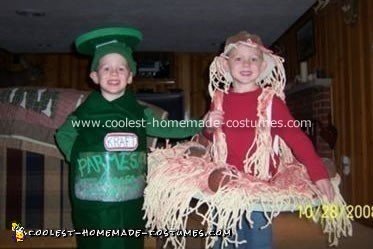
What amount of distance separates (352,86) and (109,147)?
2.13 m

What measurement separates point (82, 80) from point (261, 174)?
488 cm

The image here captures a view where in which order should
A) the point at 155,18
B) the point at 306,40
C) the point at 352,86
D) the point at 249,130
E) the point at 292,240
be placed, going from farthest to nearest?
the point at 155,18, the point at 306,40, the point at 352,86, the point at 292,240, the point at 249,130

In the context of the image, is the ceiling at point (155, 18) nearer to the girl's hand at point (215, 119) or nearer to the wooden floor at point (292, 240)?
the wooden floor at point (292, 240)

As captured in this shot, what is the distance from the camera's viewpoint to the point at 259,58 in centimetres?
102

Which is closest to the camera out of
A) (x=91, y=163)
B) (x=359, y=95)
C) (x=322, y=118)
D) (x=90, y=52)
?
(x=91, y=163)

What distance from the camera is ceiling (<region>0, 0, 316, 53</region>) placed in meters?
3.42

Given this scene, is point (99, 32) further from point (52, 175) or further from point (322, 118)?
point (322, 118)

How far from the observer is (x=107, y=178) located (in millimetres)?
979

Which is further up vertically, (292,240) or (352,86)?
(352,86)

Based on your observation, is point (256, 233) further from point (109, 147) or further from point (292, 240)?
point (292, 240)

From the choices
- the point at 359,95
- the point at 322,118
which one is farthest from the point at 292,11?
the point at 359,95

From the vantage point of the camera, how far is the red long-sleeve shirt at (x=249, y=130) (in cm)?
93

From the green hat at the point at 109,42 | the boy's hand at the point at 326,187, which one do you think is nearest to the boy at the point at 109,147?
the green hat at the point at 109,42

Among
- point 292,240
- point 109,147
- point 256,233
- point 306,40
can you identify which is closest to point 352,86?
point 306,40
